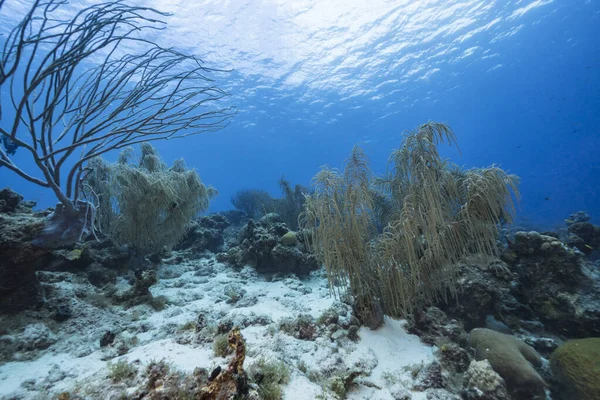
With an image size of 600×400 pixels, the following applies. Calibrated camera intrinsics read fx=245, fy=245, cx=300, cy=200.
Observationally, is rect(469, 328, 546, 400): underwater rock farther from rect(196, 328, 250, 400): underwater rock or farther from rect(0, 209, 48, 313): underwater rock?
rect(0, 209, 48, 313): underwater rock

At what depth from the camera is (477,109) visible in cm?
5453

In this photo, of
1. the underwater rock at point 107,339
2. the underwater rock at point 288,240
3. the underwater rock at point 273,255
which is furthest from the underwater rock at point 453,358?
the underwater rock at point 288,240

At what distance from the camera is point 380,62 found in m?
24.9

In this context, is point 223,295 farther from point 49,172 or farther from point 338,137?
point 338,137

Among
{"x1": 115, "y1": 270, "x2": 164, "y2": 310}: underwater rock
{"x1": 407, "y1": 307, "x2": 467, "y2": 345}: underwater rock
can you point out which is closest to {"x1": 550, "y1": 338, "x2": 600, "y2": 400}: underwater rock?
{"x1": 407, "y1": 307, "x2": 467, "y2": 345}: underwater rock

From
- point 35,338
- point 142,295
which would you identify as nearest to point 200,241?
point 142,295

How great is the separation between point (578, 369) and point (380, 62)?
27324 millimetres

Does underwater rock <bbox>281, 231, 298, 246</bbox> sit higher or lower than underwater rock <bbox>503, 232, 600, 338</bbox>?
higher

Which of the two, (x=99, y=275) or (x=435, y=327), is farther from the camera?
(x=99, y=275)

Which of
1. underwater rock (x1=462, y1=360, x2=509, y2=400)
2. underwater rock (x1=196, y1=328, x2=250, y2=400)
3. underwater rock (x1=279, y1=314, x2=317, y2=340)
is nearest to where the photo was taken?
A: underwater rock (x1=196, y1=328, x2=250, y2=400)

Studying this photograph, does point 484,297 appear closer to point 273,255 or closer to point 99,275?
point 273,255

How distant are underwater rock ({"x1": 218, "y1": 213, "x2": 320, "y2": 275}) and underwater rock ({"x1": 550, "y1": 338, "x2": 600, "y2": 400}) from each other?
19.0ft

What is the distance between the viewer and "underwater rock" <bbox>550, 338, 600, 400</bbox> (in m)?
3.12

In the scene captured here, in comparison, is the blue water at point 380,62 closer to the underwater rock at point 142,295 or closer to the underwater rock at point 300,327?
the underwater rock at point 300,327
